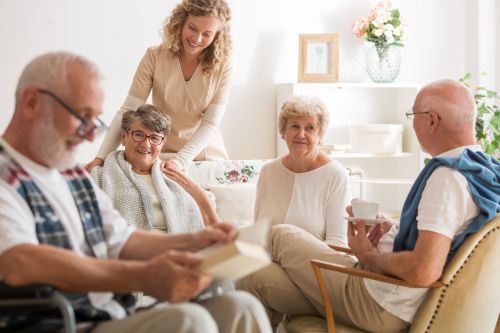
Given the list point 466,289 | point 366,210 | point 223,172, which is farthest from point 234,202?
point 466,289

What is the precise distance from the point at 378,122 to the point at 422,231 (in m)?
3.23

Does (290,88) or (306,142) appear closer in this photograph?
(306,142)

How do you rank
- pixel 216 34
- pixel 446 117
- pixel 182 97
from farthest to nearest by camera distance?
pixel 182 97 < pixel 216 34 < pixel 446 117

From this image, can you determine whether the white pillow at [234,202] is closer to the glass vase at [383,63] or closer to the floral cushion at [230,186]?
the floral cushion at [230,186]

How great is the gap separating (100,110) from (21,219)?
1.09ft

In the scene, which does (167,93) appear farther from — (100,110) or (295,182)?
(100,110)

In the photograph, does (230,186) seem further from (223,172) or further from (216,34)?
(216,34)

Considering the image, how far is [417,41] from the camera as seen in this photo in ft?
17.5

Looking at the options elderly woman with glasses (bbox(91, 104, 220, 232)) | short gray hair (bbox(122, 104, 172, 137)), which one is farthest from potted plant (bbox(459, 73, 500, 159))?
short gray hair (bbox(122, 104, 172, 137))

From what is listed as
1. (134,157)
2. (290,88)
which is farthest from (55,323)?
(290,88)

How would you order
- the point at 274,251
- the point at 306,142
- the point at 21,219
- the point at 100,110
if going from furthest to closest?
the point at 306,142, the point at 274,251, the point at 100,110, the point at 21,219

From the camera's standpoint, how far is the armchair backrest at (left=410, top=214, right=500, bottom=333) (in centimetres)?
230

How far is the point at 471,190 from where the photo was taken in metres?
2.27

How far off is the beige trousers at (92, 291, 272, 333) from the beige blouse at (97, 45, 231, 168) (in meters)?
1.70
